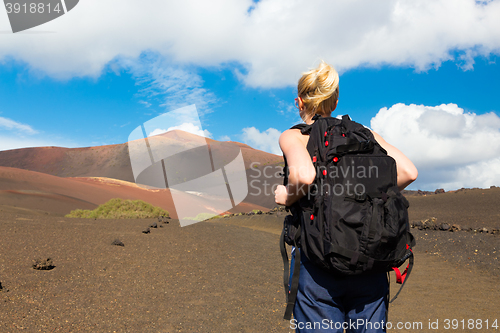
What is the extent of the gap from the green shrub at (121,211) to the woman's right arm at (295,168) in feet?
44.1

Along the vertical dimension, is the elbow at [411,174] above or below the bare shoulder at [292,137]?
below

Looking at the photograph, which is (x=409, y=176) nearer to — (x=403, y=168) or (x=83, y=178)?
(x=403, y=168)

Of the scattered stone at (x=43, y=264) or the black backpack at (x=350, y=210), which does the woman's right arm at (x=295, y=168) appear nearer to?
the black backpack at (x=350, y=210)

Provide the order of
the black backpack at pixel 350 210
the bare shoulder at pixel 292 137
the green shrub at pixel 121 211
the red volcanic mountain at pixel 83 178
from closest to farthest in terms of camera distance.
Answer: the black backpack at pixel 350 210
the bare shoulder at pixel 292 137
the green shrub at pixel 121 211
the red volcanic mountain at pixel 83 178

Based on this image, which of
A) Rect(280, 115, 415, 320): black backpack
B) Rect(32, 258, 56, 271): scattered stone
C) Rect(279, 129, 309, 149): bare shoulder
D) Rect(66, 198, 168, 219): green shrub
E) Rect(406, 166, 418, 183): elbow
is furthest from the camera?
Rect(66, 198, 168, 219): green shrub

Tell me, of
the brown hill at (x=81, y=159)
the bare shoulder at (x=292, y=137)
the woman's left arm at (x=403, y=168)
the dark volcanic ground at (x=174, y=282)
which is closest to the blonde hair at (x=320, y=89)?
the bare shoulder at (x=292, y=137)

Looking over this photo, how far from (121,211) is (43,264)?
9.23 metres

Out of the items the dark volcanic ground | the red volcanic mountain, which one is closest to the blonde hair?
the dark volcanic ground

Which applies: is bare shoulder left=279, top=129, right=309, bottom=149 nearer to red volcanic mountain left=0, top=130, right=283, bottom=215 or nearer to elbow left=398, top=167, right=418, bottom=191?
elbow left=398, top=167, right=418, bottom=191

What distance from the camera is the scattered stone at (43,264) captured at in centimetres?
530

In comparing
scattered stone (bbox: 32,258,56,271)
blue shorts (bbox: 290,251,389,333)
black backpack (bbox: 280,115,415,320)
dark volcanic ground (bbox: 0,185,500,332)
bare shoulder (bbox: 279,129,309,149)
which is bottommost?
dark volcanic ground (bbox: 0,185,500,332)

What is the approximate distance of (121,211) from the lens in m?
14.2

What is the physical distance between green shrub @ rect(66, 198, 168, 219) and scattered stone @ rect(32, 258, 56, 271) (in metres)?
8.55

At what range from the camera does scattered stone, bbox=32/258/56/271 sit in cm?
530
